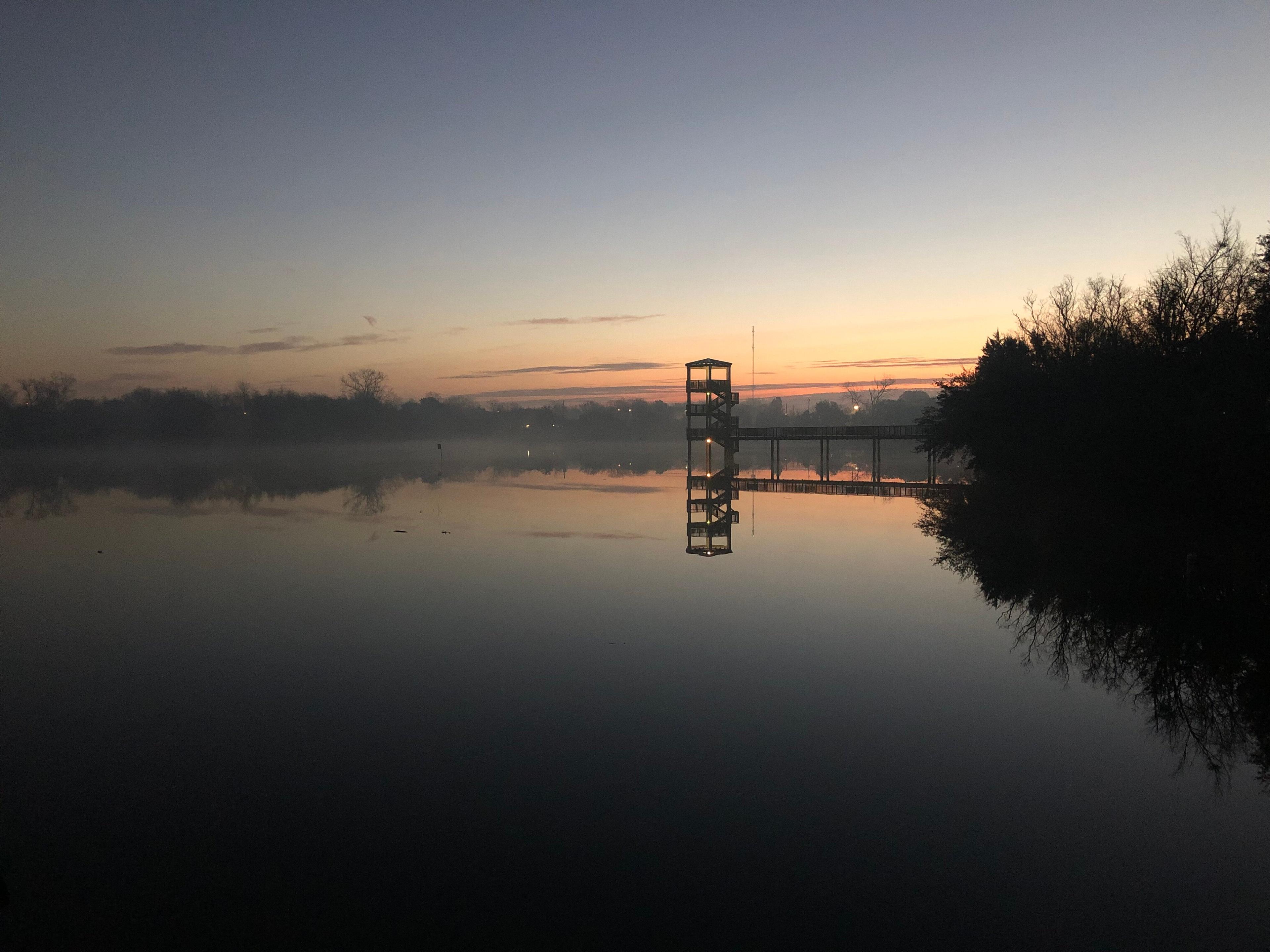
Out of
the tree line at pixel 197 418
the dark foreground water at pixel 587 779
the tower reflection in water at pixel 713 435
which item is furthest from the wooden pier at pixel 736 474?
the tree line at pixel 197 418

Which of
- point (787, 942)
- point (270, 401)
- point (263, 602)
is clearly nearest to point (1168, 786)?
point (787, 942)

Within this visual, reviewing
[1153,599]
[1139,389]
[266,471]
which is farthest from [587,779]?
[266,471]

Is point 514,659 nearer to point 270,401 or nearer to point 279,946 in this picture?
point 279,946

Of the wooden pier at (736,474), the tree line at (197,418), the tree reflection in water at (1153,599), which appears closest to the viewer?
the tree reflection in water at (1153,599)

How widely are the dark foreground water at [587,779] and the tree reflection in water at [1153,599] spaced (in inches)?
22.6

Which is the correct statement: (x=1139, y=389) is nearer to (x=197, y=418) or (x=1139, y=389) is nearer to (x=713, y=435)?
(x=713, y=435)

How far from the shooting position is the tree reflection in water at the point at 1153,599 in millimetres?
10188

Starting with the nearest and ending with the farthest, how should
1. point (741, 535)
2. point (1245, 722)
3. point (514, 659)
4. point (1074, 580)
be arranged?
point (1245, 722) → point (514, 659) → point (1074, 580) → point (741, 535)

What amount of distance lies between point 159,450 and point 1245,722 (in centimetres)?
14523

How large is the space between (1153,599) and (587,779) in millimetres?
13593

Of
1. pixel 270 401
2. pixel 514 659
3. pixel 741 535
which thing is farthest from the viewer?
pixel 270 401

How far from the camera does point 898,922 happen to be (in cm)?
580

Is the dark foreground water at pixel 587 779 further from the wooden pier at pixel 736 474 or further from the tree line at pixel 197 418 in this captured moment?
the tree line at pixel 197 418

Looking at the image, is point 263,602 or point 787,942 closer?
point 787,942
